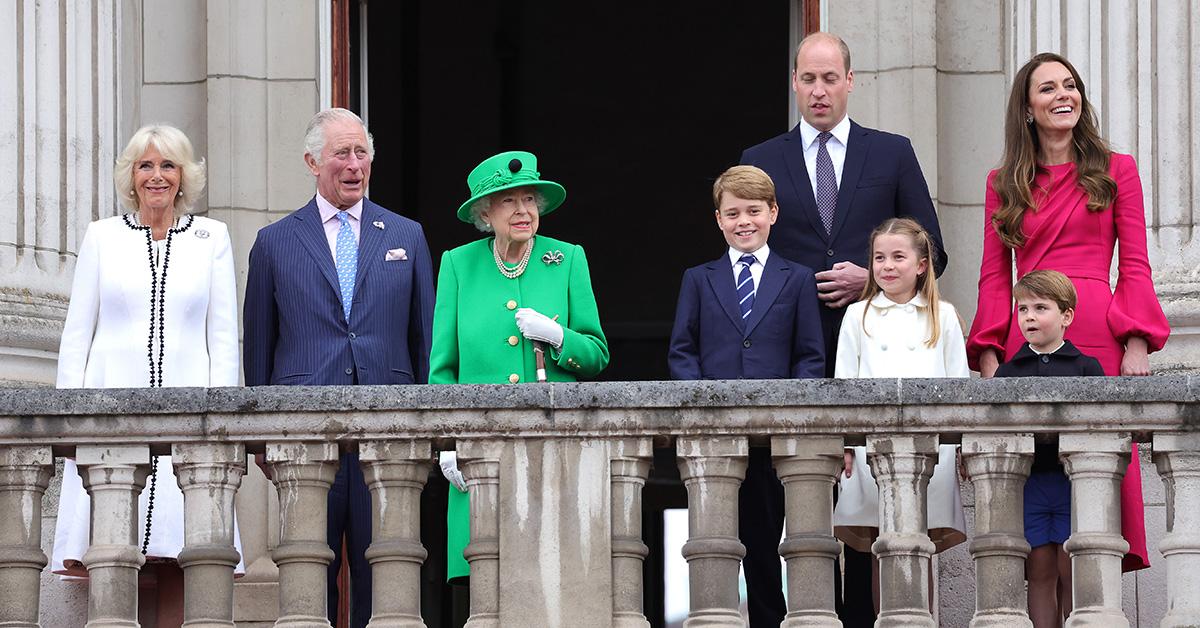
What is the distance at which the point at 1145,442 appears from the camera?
694 cm

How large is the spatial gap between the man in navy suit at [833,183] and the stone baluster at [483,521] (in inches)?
55.8

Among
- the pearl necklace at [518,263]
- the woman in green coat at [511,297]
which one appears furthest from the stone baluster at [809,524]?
the pearl necklace at [518,263]

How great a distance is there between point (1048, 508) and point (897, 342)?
2.47ft

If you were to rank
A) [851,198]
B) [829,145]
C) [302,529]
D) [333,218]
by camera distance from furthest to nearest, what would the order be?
[829,145], [851,198], [333,218], [302,529]

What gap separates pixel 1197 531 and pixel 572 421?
5.72 ft

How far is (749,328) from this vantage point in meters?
7.60

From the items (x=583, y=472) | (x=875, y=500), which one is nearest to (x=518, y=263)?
(x=583, y=472)

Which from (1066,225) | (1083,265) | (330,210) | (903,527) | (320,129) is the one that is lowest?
(903,527)

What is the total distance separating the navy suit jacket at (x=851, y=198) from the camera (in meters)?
8.03

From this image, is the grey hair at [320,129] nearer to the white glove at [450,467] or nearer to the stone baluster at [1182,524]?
the white glove at [450,467]

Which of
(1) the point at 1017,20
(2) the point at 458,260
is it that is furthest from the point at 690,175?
(2) the point at 458,260

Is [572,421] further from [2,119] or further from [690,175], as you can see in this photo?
[690,175]

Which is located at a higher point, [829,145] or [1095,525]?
[829,145]

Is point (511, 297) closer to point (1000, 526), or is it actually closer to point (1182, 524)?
point (1000, 526)
